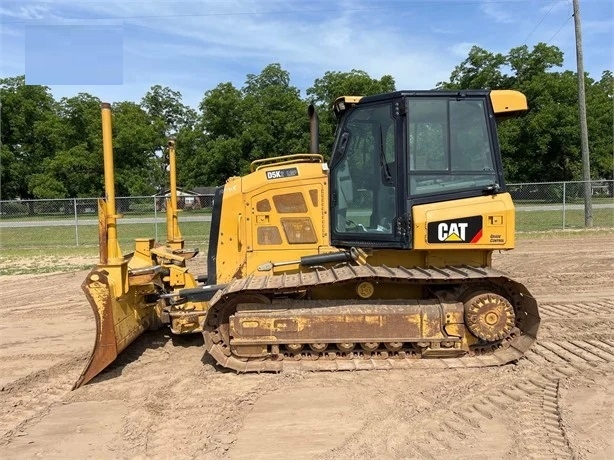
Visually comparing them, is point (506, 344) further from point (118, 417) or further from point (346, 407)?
point (118, 417)

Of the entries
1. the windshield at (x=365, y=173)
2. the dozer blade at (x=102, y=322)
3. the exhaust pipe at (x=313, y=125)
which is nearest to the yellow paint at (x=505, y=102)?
the windshield at (x=365, y=173)

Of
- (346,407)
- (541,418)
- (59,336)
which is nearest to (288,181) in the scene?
(346,407)

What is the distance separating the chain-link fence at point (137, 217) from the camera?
1903 cm

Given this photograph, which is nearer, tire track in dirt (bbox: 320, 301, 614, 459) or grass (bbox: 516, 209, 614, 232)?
tire track in dirt (bbox: 320, 301, 614, 459)

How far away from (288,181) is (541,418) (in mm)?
3277

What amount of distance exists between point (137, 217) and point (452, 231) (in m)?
16.8

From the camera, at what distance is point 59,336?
21.6 feet

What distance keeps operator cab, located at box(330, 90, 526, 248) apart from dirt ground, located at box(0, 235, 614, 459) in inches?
60.6

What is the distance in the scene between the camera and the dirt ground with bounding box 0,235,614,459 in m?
3.54

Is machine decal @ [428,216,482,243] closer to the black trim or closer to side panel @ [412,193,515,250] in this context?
side panel @ [412,193,515,250]

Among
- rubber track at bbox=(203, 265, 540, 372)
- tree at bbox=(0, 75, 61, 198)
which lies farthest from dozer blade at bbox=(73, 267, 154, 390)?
tree at bbox=(0, 75, 61, 198)

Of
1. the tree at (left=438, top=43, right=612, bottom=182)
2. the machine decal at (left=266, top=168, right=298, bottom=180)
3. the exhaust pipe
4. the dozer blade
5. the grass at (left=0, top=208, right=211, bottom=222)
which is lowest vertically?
the dozer blade

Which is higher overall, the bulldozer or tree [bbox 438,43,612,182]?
tree [bbox 438,43,612,182]

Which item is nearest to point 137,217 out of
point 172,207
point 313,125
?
point 172,207
